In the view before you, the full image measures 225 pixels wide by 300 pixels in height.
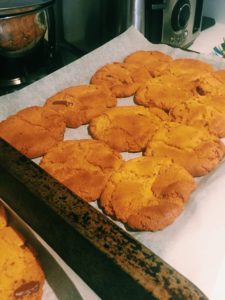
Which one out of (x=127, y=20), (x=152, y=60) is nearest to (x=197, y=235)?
(x=152, y=60)

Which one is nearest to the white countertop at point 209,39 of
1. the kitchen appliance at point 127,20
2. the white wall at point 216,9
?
the white wall at point 216,9

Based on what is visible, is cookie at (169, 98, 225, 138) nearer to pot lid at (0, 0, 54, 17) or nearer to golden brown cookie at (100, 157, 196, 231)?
golden brown cookie at (100, 157, 196, 231)

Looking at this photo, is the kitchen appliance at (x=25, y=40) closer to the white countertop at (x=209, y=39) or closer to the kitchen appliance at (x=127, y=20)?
the kitchen appliance at (x=127, y=20)

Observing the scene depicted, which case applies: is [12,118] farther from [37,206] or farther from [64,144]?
[37,206]

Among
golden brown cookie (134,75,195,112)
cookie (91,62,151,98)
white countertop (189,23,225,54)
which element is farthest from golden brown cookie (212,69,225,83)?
white countertop (189,23,225,54)

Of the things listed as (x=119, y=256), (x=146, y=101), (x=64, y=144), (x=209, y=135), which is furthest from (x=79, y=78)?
(x=119, y=256)

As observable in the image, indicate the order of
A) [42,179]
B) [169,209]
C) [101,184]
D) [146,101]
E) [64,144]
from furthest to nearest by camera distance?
[146,101] → [64,144] → [101,184] → [169,209] → [42,179]
